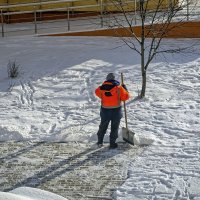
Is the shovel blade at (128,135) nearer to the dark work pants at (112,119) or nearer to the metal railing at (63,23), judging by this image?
the dark work pants at (112,119)

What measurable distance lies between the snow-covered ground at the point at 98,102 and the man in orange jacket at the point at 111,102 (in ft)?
2.26

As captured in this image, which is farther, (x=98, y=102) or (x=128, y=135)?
(x=98, y=102)

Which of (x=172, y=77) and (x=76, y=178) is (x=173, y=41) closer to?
(x=172, y=77)

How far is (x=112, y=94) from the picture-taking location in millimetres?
12125

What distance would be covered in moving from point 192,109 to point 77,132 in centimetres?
298

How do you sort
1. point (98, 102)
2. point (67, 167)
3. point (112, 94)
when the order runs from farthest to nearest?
point (98, 102) → point (112, 94) → point (67, 167)

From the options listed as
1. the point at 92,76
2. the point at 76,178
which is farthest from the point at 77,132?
the point at 92,76

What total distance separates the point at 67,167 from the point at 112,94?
1.76m

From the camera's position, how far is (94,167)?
11531mm

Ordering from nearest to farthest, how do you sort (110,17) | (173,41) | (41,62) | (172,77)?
(172,77) → (41,62) → (173,41) → (110,17)

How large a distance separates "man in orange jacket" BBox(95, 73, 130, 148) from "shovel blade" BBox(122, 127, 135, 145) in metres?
0.21

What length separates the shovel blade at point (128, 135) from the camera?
12.4 metres

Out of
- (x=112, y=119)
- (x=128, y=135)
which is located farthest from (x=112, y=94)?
(x=128, y=135)

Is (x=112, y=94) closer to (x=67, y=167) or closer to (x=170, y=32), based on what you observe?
(x=67, y=167)
